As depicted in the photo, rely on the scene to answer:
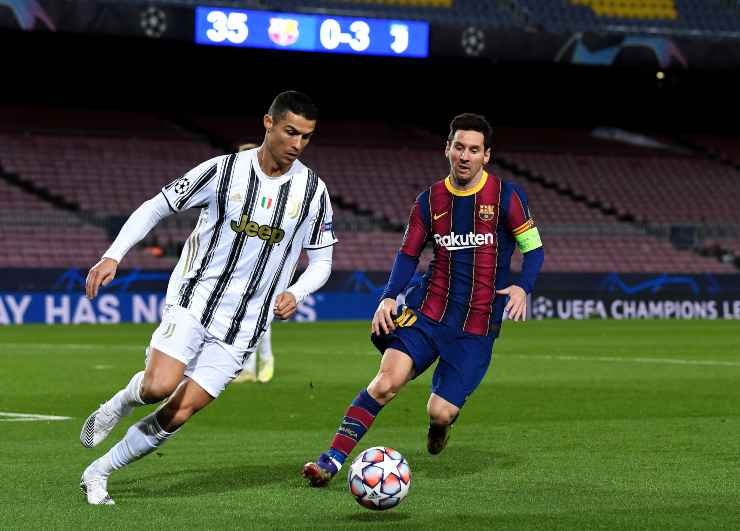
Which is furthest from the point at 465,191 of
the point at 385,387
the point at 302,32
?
the point at 302,32

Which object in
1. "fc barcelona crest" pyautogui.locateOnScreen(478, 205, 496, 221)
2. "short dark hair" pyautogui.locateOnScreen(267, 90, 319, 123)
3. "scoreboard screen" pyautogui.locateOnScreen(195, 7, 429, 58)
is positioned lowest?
"fc barcelona crest" pyautogui.locateOnScreen(478, 205, 496, 221)

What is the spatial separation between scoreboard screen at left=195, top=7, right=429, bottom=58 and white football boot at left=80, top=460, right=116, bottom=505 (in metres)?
24.1

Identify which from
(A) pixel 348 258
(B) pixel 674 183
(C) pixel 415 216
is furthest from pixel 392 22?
(C) pixel 415 216

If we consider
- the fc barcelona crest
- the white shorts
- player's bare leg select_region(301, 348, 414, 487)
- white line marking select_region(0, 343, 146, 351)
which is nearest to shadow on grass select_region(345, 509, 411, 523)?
player's bare leg select_region(301, 348, 414, 487)

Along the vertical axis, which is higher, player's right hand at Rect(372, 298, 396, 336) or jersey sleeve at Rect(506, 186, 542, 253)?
jersey sleeve at Rect(506, 186, 542, 253)

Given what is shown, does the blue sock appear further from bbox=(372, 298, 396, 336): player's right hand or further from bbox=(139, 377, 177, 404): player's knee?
bbox=(139, 377, 177, 404): player's knee

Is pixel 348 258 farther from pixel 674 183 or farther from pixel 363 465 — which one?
pixel 363 465

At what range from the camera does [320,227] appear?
7.79m

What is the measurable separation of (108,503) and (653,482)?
303 cm

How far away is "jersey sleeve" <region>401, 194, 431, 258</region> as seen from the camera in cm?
850

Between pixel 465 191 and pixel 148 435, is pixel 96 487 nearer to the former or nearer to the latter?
pixel 148 435

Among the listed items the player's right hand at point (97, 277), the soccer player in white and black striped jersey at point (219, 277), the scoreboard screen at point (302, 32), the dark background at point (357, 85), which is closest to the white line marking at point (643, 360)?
the soccer player in white and black striped jersey at point (219, 277)

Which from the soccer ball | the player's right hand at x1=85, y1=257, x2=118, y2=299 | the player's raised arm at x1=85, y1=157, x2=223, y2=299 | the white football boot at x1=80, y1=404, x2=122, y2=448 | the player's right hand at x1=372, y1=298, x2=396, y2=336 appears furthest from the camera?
the player's right hand at x1=372, y1=298, x2=396, y2=336

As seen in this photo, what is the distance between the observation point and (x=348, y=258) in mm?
32875
